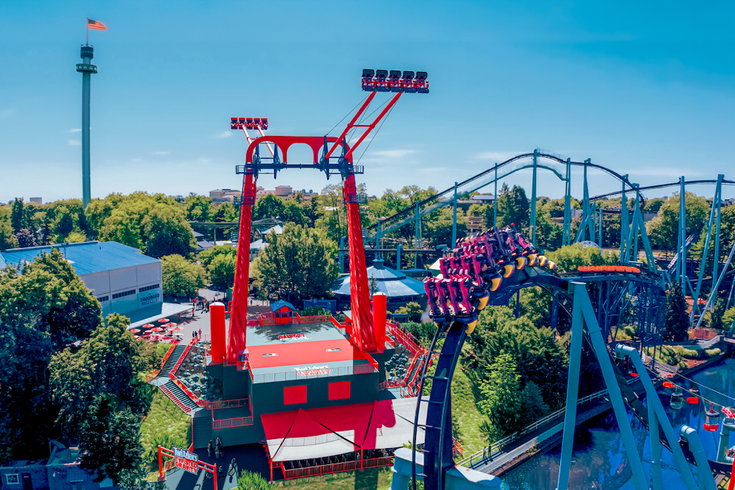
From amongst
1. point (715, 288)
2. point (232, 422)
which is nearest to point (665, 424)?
point (232, 422)

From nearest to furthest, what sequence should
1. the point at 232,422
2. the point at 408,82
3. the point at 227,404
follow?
the point at 408,82 < the point at 232,422 < the point at 227,404

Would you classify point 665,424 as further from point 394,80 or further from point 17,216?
point 17,216

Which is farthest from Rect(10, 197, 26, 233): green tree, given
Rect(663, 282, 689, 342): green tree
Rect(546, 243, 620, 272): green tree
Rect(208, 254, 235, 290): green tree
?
Rect(663, 282, 689, 342): green tree

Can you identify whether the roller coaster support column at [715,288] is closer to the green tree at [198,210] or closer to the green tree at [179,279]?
the green tree at [179,279]

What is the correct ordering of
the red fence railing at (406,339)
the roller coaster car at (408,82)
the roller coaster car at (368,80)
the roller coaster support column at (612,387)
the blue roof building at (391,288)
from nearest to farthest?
the roller coaster support column at (612,387)
the roller coaster car at (368,80)
the roller coaster car at (408,82)
the red fence railing at (406,339)
the blue roof building at (391,288)

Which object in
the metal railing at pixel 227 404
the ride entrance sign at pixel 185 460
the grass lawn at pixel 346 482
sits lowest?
the grass lawn at pixel 346 482

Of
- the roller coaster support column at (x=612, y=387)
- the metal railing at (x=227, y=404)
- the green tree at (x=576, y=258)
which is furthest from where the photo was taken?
the green tree at (x=576, y=258)

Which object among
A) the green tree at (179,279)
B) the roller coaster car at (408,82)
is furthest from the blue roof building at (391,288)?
the roller coaster car at (408,82)

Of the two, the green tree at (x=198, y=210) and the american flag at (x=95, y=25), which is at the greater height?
the american flag at (x=95, y=25)
